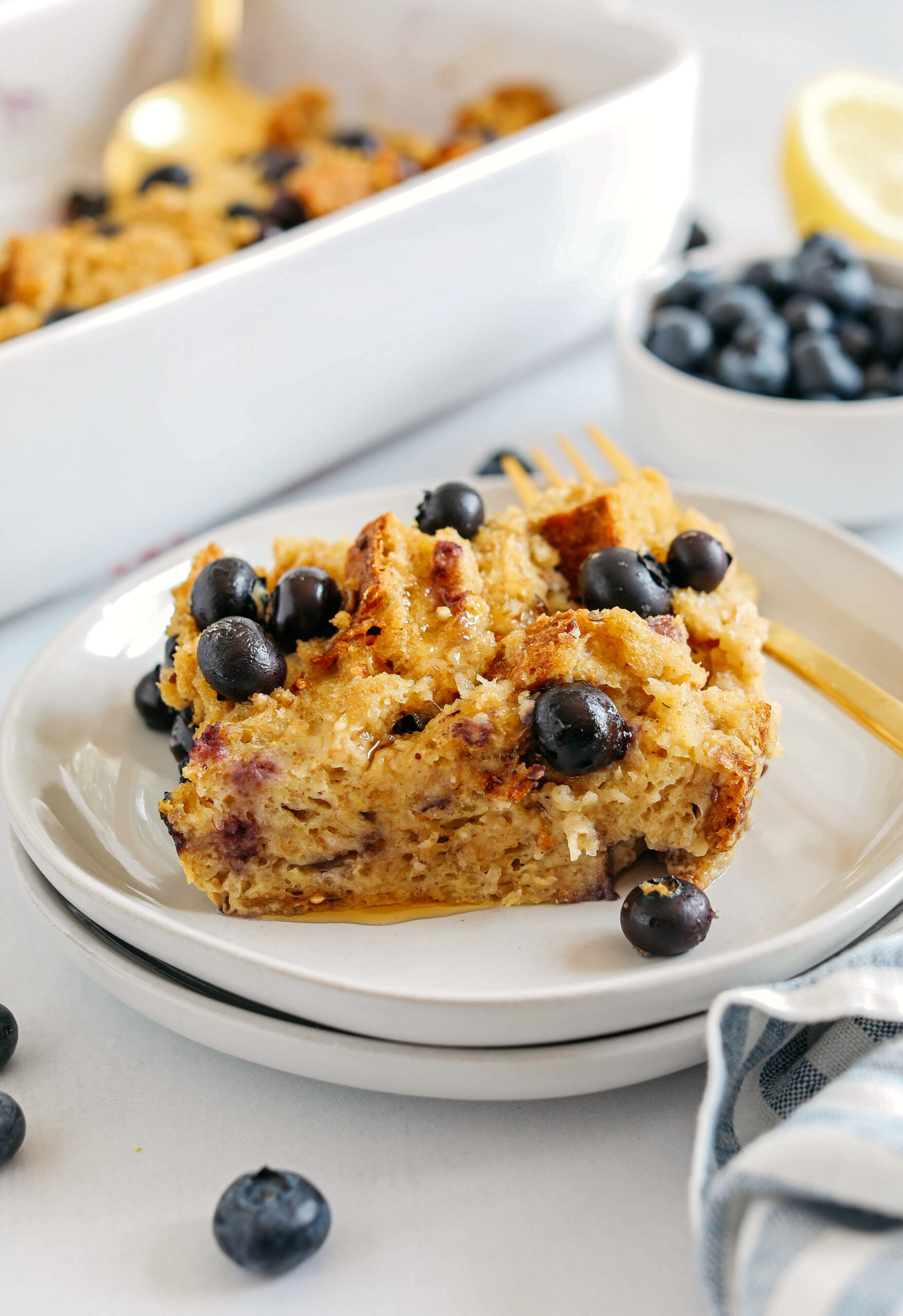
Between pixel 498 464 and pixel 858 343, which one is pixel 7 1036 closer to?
pixel 498 464

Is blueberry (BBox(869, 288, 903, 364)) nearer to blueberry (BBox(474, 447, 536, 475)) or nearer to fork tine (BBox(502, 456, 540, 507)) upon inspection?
blueberry (BBox(474, 447, 536, 475))

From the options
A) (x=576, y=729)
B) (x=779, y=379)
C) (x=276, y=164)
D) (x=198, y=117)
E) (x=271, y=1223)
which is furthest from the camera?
(x=198, y=117)

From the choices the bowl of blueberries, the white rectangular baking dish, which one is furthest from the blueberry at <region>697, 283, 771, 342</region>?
the white rectangular baking dish

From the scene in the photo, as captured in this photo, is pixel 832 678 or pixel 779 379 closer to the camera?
pixel 832 678

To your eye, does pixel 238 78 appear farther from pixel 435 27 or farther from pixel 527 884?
pixel 527 884

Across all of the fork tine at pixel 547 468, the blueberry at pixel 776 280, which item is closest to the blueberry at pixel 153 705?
the fork tine at pixel 547 468

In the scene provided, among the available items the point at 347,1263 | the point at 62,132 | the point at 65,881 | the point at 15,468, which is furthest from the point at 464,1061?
the point at 62,132

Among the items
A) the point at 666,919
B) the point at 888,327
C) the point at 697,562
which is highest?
the point at 697,562

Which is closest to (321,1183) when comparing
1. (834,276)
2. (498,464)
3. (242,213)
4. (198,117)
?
(498,464)
